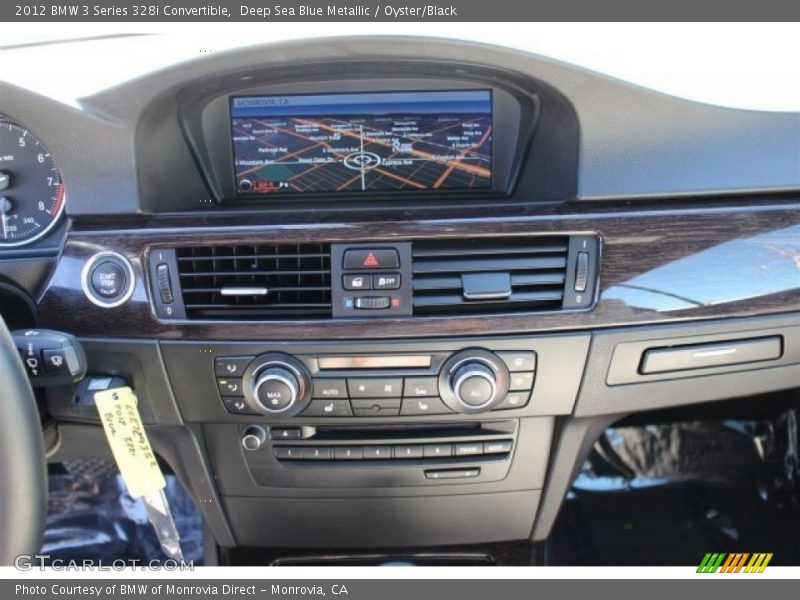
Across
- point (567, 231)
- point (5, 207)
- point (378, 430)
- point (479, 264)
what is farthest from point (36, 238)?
point (567, 231)

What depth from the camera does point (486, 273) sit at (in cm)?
172

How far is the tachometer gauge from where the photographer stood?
73.9 inches

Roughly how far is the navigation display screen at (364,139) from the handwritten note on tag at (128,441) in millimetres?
654

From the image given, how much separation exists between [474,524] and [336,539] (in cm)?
38

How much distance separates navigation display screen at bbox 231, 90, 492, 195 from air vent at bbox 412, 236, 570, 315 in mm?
304

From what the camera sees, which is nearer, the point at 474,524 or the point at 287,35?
the point at 287,35

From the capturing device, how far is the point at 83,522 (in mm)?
2703

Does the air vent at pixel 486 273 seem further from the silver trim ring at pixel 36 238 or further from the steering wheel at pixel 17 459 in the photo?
the silver trim ring at pixel 36 238

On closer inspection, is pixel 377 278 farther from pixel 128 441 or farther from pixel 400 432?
pixel 128 441

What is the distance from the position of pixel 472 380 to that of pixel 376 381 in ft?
0.73

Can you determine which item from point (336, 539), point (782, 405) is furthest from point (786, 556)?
point (336, 539)

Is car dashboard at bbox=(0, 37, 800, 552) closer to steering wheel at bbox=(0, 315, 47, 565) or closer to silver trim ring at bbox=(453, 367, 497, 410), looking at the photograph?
silver trim ring at bbox=(453, 367, 497, 410)

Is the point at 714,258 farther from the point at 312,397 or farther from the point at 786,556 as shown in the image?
→ the point at 786,556

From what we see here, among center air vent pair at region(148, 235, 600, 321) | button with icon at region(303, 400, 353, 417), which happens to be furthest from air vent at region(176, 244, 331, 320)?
button with icon at region(303, 400, 353, 417)
